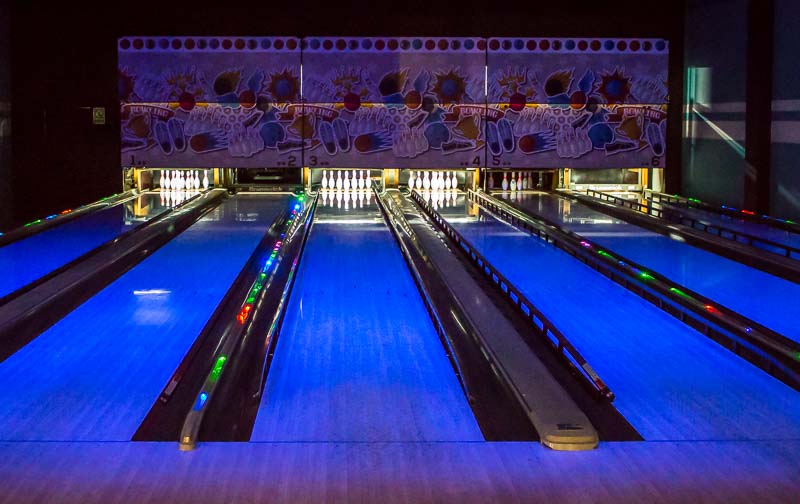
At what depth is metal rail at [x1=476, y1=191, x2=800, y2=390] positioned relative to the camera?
300 centimetres

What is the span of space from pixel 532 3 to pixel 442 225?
3039 millimetres

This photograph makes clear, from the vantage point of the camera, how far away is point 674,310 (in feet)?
12.3

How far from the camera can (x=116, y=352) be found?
318 centimetres

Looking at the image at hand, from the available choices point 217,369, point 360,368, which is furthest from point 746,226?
point 217,369

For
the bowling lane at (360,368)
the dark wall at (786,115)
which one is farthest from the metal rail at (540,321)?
the dark wall at (786,115)

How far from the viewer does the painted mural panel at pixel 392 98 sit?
8062mm

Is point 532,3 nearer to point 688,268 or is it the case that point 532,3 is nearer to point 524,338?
point 688,268

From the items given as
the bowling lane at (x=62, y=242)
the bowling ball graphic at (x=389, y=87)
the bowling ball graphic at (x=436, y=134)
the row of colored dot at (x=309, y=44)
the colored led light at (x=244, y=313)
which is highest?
the row of colored dot at (x=309, y=44)

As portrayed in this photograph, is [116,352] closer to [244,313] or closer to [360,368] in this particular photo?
[244,313]

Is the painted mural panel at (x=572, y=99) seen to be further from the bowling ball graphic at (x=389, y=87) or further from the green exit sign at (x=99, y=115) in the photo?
the green exit sign at (x=99, y=115)

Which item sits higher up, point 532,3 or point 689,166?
point 532,3

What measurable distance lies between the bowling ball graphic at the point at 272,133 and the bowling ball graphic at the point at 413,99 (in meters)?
1.07

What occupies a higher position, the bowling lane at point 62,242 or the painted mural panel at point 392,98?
the painted mural panel at point 392,98

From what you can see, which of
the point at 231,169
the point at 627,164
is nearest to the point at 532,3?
the point at 627,164
